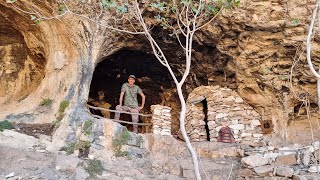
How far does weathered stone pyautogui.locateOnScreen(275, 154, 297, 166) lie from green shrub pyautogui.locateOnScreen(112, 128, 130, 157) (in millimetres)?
2623

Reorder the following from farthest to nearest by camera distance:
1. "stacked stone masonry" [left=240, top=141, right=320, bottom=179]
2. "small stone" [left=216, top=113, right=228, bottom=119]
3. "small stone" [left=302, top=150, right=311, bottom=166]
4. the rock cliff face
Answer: "small stone" [left=216, top=113, right=228, bottom=119]
the rock cliff face
"small stone" [left=302, top=150, right=311, bottom=166]
"stacked stone masonry" [left=240, top=141, right=320, bottom=179]

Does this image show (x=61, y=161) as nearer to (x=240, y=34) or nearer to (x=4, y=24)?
(x=4, y=24)

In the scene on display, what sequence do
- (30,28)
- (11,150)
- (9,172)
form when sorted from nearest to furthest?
(9,172)
(11,150)
(30,28)

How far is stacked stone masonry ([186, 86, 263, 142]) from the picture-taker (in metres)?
8.66

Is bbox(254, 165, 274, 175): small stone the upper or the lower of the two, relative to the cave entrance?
lower

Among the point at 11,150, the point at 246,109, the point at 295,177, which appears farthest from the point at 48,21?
the point at 295,177

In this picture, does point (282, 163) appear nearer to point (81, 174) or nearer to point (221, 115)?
point (221, 115)

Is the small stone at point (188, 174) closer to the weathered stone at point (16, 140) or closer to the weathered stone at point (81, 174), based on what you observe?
the weathered stone at point (81, 174)

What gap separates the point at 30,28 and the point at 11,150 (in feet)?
9.63

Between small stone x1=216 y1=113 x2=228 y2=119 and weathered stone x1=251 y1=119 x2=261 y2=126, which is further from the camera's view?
small stone x1=216 y1=113 x2=228 y2=119

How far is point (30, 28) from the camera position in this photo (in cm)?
814

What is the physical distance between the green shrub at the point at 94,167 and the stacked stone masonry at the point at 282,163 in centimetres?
238

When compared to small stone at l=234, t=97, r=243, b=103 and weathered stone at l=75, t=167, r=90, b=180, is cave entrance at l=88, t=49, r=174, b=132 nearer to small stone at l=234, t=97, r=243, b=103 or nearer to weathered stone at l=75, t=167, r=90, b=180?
small stone at l=234, t=97, r=243, b=103

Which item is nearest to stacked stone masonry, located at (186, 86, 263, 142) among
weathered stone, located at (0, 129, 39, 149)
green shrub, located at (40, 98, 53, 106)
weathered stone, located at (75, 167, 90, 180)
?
green shrub, located at (40, 98, 53, 106)
